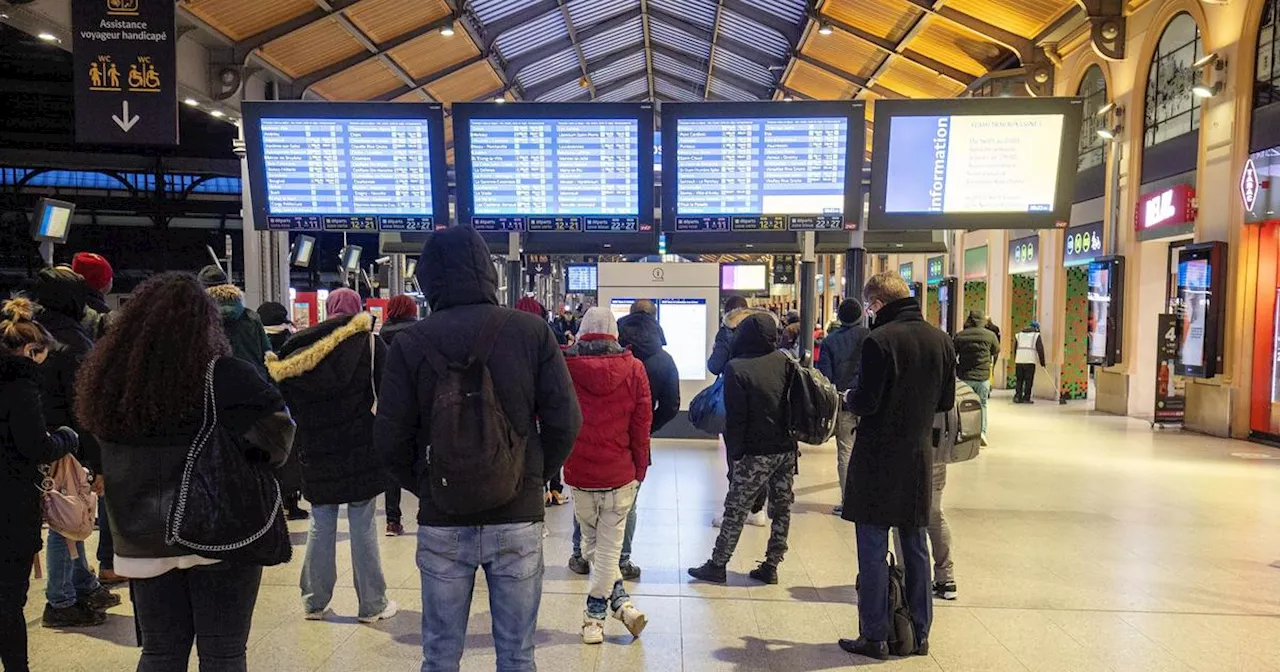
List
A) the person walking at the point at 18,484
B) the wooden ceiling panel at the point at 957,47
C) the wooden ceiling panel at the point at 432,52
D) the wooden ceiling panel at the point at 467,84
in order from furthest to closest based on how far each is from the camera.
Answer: the wooden ceiling panel at the point at 467,84, the wooden ceiling panel at the point at 957,47, the wooden ceiling panel at the point at 432,52, the person walking at the point at 18,484

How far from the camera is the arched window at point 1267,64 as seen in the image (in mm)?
10633

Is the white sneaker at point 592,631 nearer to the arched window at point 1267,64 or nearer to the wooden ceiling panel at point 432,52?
the wooden ceiling panel at point 432,52

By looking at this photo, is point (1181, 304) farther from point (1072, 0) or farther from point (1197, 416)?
point (1072, 0)

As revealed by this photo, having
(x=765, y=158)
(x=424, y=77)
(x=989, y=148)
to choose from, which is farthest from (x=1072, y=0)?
(x=424, y=77)

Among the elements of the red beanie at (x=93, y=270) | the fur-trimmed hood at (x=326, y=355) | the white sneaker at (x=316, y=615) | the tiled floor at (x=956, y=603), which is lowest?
the tiled floor at (x=956, y=603)

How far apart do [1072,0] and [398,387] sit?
A: 47.6 ft

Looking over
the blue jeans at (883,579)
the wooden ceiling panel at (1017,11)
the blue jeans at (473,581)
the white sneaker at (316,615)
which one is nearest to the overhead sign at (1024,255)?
the wooden ceiling panel at (1017,11)

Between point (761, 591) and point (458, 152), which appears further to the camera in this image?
point (458, 152)

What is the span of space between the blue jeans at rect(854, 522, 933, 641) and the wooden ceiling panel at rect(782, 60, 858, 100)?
15.8 meters

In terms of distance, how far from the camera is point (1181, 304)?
11.9 metres

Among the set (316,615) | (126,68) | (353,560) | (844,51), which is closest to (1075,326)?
(844,51)

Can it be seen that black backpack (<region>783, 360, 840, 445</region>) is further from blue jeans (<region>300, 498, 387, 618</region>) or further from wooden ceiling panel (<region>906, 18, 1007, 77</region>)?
wooden ceiling panel (<region>906, 18, 1007, 77</region>)

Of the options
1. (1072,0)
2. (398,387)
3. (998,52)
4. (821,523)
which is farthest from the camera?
(998,52)

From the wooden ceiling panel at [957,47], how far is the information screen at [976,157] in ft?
27.3
